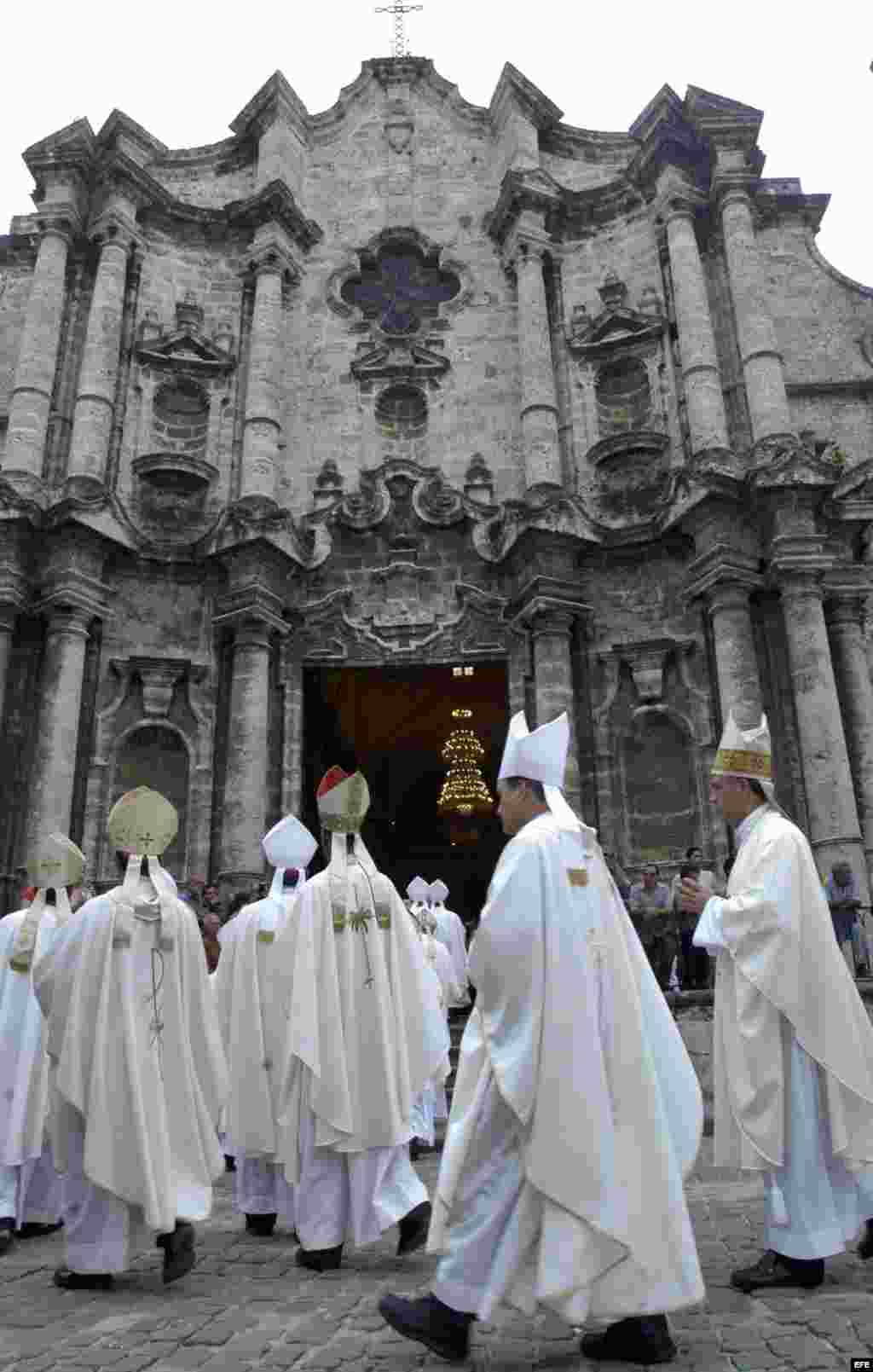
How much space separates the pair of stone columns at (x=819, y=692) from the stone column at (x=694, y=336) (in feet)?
8.41

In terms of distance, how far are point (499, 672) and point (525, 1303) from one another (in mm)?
14142

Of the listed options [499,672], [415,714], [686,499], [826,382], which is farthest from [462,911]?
[826,382]

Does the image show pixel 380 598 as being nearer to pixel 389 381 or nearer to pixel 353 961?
pixel 389 381

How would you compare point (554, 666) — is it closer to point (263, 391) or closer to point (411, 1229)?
point (263, 391)

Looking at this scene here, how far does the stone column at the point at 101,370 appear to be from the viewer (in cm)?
1571

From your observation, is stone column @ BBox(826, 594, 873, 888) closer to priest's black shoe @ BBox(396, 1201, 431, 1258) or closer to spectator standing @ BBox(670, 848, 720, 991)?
spectator standing @ BBox(670, 848, 720, 991)

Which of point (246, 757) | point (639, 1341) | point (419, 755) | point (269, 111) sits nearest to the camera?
point (639, 1341)

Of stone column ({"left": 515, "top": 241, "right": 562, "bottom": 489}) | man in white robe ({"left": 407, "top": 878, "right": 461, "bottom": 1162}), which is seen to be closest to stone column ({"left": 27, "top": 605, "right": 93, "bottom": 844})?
man in white robe ({"left": 407, "top": 878, "right": 461, "bottom": 1162})

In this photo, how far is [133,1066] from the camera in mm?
4883

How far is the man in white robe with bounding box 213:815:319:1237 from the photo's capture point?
5922 millimetres

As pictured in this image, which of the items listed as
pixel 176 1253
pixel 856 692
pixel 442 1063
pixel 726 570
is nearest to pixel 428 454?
pixel 726 570

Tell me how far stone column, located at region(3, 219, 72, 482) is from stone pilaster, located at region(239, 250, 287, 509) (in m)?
2.98

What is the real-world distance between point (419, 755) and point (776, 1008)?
52.4ft

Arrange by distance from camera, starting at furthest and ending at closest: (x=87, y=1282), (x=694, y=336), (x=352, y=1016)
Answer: (x=694, y=336) < (x=352, y=1016) < (x=87, y=1282)
